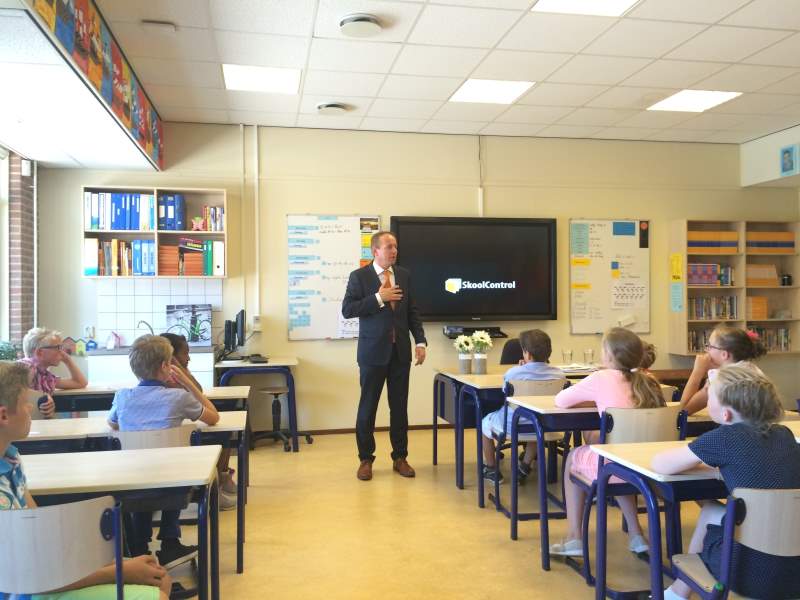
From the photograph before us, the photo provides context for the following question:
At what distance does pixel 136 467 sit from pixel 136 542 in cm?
93

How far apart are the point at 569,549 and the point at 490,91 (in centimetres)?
370

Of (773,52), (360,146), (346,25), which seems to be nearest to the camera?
(346,25)

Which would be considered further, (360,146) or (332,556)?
(360,146)

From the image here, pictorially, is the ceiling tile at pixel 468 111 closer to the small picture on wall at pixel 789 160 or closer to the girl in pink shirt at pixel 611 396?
the small picture on wall at pixel 789 160

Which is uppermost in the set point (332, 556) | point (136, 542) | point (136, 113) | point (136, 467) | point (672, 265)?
point (136, 113)

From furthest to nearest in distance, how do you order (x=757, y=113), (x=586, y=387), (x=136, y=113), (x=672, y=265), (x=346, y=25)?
1. (x=672, y=265)
2. (x=757, y=113)
3. (x=136, y=113)
4. (x=346, y=25)
5. (x=586, y=387)

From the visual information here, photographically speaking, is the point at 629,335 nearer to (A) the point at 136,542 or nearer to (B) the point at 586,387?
(B) the point at 586,387

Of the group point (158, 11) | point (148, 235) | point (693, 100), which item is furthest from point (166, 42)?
point (693, 100)

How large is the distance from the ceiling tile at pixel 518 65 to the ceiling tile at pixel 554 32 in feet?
0.37

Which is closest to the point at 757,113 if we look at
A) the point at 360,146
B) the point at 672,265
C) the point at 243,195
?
the point at 672,265

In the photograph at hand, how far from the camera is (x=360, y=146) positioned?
21.4 feet

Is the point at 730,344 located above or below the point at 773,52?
below

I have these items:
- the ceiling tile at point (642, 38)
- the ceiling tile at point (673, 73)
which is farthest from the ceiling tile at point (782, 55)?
the ceiling tile at point (642, 38)

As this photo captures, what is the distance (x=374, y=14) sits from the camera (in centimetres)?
388
